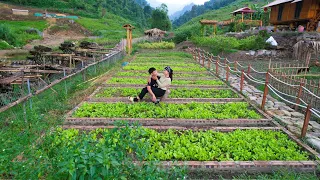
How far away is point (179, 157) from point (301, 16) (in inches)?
869

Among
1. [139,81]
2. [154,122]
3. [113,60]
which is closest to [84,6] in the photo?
[113,60]

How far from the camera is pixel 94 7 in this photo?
75375 millimetres

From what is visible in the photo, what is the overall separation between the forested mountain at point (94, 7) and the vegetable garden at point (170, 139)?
217 ft

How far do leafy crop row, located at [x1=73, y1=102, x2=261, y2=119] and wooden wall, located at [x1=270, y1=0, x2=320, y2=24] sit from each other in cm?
1747

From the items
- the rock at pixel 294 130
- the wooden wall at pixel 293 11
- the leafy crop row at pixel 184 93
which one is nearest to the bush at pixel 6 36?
the leafy crop row at pixel 184 93

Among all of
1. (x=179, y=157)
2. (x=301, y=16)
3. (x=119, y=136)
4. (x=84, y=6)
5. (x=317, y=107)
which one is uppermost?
(x=84, y=6)

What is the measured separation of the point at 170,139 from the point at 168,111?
5.51 feet

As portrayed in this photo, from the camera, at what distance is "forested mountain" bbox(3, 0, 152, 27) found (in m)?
65.4

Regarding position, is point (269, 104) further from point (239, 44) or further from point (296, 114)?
point (239, 44)

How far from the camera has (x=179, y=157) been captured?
4547 mm

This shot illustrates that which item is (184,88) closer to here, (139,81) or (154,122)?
(139,81)

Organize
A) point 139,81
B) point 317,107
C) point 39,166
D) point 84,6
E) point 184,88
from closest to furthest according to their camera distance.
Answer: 1. point 39,166
2. point 317,107
3. point 184,88
4. point 139,81
5. point 84,6

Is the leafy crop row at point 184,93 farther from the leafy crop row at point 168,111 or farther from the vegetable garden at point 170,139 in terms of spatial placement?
the leafy crop row at point 168,111

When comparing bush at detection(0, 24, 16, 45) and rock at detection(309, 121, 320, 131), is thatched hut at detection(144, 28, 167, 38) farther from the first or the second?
rock at detection(309, 121, 320, 131)
